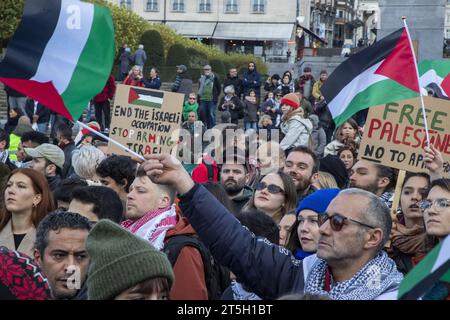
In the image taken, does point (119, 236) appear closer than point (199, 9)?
Yes

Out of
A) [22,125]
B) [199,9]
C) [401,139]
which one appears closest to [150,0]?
[199,9]

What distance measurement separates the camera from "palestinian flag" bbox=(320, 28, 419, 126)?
7.22 m

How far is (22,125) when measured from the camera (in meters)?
14.5

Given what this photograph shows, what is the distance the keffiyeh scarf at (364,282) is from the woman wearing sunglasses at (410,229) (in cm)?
138

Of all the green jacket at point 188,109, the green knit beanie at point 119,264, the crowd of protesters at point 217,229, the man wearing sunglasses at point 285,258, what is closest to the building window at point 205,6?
the green jacket at point 188,109

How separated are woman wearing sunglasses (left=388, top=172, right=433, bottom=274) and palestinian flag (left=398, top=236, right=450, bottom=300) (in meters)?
2.91

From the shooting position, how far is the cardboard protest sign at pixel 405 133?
7.58 metres

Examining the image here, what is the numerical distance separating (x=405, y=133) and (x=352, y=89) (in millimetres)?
690

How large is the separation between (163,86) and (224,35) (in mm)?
47424

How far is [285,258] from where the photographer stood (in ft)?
15.0

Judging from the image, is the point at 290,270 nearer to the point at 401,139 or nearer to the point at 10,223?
the point at 10,223
